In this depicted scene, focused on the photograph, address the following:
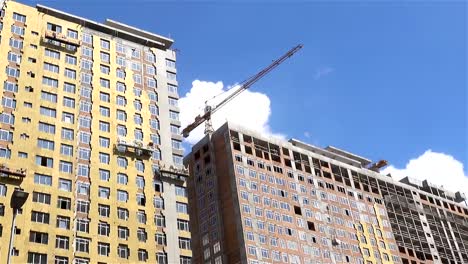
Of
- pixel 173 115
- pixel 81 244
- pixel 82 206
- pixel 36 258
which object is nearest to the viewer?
pixel 36 258

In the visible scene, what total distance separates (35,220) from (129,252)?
11361 mm

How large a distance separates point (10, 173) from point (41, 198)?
4464mm

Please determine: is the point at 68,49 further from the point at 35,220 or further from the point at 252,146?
the point at 252,146

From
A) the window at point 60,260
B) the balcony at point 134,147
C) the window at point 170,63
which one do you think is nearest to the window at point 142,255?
the window at point 60,260

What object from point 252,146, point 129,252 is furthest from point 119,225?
point 252,146

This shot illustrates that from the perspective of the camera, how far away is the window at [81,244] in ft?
224

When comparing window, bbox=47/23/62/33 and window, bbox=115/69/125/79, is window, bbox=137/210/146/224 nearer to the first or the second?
window, bbox=115/69/125/79

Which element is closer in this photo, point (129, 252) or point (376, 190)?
point (129, 252)

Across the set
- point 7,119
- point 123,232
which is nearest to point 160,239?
point 123,232

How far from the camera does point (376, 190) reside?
138m

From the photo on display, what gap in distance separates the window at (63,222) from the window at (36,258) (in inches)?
164

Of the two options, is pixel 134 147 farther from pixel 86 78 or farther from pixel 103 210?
pixel 86 78

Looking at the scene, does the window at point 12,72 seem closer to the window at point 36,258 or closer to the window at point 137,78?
the window at point 137,78

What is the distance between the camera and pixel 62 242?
67.4 metres
